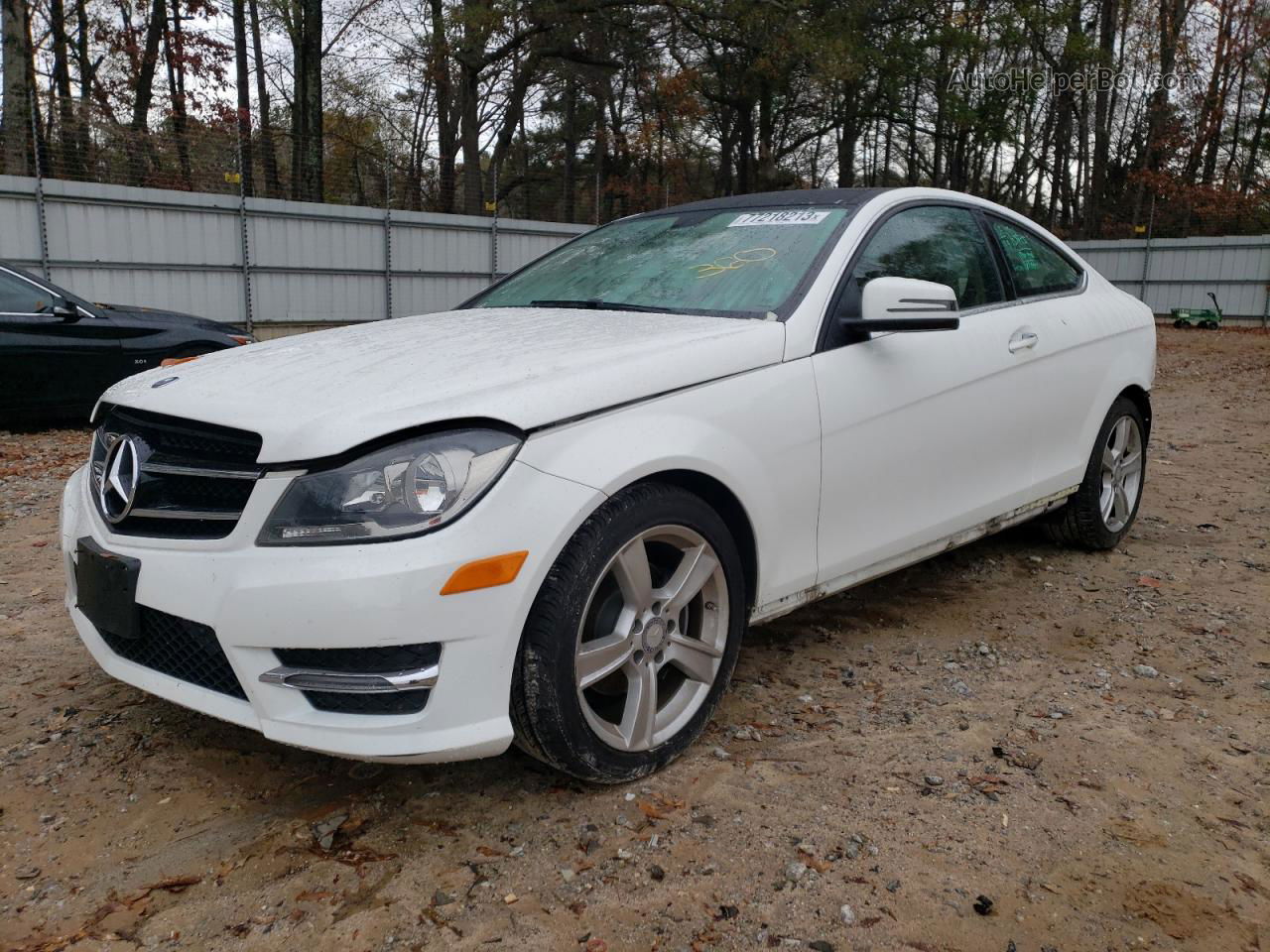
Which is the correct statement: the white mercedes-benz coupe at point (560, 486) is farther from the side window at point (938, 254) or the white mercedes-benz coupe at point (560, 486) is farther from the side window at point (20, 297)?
the side window at point (20, 297)

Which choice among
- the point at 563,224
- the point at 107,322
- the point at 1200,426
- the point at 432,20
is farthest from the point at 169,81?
the point at 1200,426

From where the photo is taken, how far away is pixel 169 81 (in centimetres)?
2341

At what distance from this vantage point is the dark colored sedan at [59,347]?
24.6ft

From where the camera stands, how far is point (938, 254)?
12.2 ft

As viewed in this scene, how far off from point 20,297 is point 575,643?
695 cm

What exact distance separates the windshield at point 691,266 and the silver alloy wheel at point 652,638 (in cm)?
80

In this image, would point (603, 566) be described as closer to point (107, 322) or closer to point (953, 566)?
point (953, 566)

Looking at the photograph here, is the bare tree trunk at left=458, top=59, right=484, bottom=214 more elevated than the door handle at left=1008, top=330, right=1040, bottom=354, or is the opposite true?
the bare tree trunk at left=458, top=59, right=484, bottom=214

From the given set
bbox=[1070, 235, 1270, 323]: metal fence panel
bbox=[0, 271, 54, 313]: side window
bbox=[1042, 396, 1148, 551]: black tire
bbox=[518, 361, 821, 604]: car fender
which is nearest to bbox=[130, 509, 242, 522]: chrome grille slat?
bbox=[518, 361, 821, 604]: car fender

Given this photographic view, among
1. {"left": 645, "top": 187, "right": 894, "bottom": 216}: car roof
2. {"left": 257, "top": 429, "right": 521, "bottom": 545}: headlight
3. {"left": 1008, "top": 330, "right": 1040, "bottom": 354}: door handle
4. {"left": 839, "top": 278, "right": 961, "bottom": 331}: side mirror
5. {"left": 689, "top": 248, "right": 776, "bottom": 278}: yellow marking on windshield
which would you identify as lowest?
{"left": 257, "top": 429, "right": 521, "bottom": 545}: headlight

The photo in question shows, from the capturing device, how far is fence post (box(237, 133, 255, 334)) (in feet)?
49.6

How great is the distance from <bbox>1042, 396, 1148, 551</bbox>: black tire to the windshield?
1821 mm

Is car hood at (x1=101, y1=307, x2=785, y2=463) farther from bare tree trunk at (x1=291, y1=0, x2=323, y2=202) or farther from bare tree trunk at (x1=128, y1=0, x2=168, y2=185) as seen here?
bare tree trunk at (x1=128, y1=0, x2=168, y2=185)

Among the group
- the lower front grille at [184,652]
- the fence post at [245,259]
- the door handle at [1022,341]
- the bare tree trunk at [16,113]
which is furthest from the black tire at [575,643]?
the fence post at [245,259]
